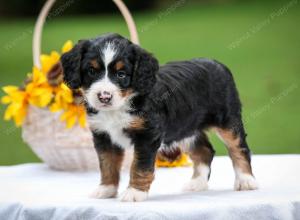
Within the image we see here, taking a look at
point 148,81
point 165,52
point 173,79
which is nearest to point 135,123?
point 148,81

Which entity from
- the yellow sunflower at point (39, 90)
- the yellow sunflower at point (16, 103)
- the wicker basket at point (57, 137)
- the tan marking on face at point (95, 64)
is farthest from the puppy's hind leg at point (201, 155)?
the yellow sunflower at point (16, 103)

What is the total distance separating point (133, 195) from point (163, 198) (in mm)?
244

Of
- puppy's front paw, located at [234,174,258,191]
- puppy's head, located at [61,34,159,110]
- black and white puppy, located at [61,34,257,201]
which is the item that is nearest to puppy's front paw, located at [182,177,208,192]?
black and white puppy, located at [61,34,257,201]

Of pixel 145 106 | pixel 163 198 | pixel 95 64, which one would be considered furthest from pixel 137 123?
pixel 163 198

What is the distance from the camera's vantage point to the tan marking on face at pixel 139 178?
348cm

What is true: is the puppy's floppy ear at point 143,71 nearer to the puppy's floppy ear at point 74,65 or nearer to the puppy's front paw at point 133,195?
the puppy's floppy ear at point 74,65

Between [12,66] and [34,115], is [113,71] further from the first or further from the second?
[12,66]

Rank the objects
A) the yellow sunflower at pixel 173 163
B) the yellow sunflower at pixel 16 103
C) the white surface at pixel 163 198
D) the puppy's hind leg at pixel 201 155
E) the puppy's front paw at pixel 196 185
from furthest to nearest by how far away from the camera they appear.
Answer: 1. the yellow sunflower at pixel 173 163
2. the yellow sunflower at pixel 16 103
3. the puppy's hind leg at pixel 201 155
4. the puppy's front paw at pixel 196 185
5. the white surface at pixel 163 198

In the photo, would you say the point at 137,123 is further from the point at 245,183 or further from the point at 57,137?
the point at 57,137

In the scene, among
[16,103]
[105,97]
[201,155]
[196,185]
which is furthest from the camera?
[16,103]

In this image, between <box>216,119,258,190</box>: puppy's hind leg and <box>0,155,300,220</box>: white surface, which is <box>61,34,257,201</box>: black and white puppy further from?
<box>0,155,300,220</box>: white surface

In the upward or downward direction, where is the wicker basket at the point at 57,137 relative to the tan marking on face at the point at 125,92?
downward

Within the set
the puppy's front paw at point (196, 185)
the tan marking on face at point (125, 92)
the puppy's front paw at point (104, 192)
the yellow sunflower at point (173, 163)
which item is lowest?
the yellow sunflower at point (173, 163)

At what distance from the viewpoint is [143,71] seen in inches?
133
